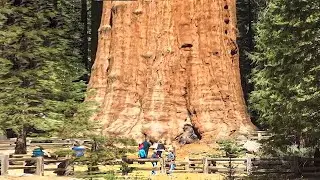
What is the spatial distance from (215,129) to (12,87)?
46.3 feet

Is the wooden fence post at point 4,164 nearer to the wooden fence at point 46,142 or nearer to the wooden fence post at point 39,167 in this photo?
the wooden fence post at point 39,167

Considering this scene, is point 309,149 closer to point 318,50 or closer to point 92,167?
point 318,50

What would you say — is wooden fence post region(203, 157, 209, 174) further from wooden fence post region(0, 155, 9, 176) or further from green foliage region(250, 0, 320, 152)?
wooden fence post region(0, 155, 9, 176)

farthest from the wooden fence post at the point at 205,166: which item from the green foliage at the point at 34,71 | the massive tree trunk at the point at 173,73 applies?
the massive tree trunk at the point at 173,73

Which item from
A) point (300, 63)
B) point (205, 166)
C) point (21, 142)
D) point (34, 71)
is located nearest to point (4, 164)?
point (21, 142)

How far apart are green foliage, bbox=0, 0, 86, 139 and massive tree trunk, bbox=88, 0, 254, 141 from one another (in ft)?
33.2

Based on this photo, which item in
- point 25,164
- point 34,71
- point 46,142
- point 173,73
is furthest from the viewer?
point 173,73

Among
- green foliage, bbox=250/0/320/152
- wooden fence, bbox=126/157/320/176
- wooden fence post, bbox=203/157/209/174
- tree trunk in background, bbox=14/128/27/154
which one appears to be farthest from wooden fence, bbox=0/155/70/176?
green foliage, bbox=250/0/320/152

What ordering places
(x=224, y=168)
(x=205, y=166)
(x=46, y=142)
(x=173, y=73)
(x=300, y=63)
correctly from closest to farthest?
(x=300, y=63) < (x=224, y=168) < (x=205, y=166) < (x=46, y=142) < (x=173, y=73)

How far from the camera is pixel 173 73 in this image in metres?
31.1

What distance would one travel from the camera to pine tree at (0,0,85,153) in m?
18.9

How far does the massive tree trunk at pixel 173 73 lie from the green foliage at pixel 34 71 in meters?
10.1

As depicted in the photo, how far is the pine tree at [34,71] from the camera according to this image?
18.9 meters

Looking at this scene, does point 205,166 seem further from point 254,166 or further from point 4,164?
point 4,164
